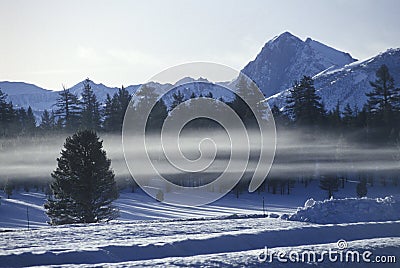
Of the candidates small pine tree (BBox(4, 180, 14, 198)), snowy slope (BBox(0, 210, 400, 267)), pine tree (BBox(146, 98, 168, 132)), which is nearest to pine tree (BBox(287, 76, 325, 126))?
pine tree (BBox(146, 98, 168, 132))

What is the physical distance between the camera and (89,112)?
59.4 metres

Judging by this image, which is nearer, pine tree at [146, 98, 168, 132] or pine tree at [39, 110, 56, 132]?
pine tree at [146, 98, 168, 132]

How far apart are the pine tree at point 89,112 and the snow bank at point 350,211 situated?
42.9 meters

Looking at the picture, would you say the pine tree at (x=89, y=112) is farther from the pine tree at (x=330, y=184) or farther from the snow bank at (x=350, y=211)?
the snow bank at (x=350, y=211)

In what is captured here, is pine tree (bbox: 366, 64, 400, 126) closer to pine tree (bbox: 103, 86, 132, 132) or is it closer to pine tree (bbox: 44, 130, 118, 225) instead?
pine tree (bbox: 103, 86, 132, 132)

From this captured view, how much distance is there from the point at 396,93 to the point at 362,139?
21.0ft

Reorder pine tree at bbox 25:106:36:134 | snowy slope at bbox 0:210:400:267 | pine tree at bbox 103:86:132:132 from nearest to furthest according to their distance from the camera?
snowy slope at bbox 0:210:400:267
pine tree at bbox 103:86:132:132
pine tree at bbox 25:106:36:134

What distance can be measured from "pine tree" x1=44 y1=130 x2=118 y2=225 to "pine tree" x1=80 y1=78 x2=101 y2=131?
31.0m

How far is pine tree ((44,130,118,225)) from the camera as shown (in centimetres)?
2505

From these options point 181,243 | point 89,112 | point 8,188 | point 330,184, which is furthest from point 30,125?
point 181,243

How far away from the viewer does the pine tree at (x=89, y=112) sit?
57.7 m

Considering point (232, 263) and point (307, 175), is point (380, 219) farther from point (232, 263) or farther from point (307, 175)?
point (307, 175)

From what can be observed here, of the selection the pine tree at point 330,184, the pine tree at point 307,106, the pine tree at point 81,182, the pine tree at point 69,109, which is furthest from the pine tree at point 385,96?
the pine tree at point 69,109

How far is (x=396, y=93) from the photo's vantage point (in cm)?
Answer: 4978
